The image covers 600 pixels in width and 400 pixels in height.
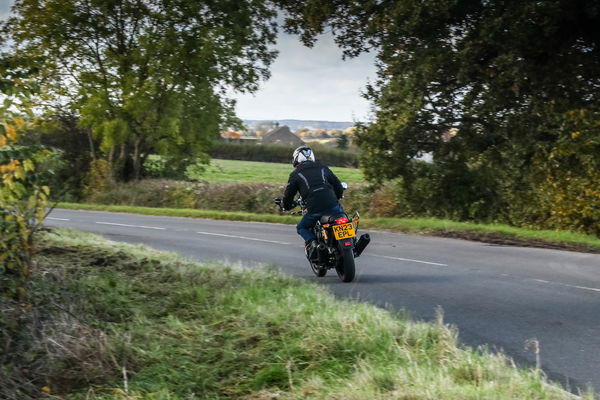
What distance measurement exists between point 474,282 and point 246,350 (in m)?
5.69

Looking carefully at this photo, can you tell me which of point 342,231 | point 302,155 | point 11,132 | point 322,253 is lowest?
point 322,253

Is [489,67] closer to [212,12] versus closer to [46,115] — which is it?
[212,12]

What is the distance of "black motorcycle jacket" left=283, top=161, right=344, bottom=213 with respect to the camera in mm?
11602

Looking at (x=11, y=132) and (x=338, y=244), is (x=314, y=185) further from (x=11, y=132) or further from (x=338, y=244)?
(x=11, y=132)

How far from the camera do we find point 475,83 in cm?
2256

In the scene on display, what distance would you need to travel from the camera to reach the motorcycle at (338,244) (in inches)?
441

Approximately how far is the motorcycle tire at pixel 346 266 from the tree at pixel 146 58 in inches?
944

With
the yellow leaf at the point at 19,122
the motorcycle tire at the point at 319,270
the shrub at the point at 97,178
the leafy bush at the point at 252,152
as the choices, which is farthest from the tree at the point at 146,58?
the leafy bush at the point at 252,152

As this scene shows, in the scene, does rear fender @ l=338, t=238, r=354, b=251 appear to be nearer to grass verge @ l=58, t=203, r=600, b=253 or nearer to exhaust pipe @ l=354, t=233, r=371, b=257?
exhaust pipe @ l=354, t=233, r=371, b=257

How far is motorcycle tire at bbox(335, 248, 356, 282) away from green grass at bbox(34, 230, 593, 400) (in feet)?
6.93

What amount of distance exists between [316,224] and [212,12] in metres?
26.2

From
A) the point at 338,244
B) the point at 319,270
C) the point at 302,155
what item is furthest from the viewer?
the point at 319,270

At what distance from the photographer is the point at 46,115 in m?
35.8

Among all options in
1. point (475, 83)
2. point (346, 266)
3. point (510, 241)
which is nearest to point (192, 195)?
point (475, 83)
